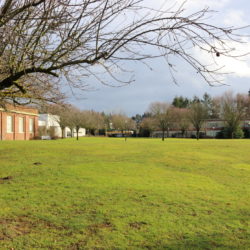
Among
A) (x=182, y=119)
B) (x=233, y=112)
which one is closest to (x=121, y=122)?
(x=182, y=119)

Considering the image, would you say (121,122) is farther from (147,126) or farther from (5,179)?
(5,179)

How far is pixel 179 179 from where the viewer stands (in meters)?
10.9

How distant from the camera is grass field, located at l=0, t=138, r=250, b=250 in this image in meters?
5.11

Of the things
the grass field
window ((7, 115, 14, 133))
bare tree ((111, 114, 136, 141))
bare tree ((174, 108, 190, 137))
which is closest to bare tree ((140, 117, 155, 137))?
bare tree ((111, 114, 136, 141))

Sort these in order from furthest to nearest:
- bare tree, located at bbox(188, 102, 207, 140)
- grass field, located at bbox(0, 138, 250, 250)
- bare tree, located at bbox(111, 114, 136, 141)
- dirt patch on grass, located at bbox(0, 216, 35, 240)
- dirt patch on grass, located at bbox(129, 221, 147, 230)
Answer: bare tree, located at bbox(111, 114, 136, 141)
bare tree, located at bbox(188, 102, 207, 140)
dirt patch on grass, located at bbox(129, 221, 147, 230)
dirt patch on grass, located at bbox(0, 216, 35, 240)
grass field, located at bbox(0, 138, 250, 250)

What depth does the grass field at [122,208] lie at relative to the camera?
16.8 ft

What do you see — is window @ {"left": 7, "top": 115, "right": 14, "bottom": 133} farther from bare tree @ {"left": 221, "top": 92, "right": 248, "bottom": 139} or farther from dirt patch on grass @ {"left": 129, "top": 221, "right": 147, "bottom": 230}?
bare tree @ {"left": 221, "top": 92, "right": 248, "bottom": 139}

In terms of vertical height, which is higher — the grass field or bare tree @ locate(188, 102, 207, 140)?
bare tree @ locate(188, 102, 207, 140)

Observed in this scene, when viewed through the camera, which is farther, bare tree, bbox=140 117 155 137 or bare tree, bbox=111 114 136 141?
bare tree, bbox=111 114 136 141

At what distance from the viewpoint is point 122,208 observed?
690 cm

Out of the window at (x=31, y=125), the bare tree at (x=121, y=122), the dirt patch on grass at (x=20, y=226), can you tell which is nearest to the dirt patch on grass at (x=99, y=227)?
the dirt patch on grass at (x=20, y=226)

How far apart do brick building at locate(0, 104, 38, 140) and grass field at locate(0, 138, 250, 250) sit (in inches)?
1061

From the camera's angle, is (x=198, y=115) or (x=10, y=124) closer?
(x=10, y=124)

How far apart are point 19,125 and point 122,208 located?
3795 centimetres
